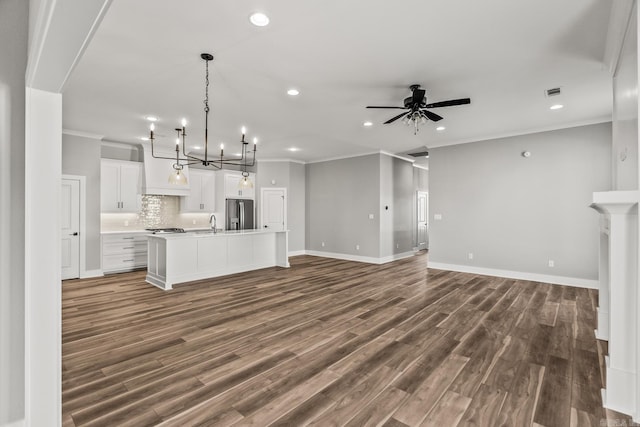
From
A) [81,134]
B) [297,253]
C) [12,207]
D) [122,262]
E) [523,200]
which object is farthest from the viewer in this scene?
Answer: [297,253]

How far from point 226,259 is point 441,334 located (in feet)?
14.2

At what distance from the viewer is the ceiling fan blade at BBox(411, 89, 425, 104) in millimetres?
3639

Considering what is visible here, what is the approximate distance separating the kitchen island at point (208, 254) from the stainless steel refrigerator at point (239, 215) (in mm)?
1816

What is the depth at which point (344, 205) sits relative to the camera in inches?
335

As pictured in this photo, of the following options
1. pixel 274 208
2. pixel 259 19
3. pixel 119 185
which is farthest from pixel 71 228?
pixel 259 19

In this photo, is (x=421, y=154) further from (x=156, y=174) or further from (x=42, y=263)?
(x=42, y=263)

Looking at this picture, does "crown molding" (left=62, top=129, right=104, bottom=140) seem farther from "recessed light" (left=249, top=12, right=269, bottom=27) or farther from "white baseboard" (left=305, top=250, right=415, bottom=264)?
"white baseboard" (left=305, top=250, right=415, bottom=264)

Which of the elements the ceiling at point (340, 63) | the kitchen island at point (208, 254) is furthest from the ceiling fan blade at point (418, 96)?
the kitchen island at point (208, 254)

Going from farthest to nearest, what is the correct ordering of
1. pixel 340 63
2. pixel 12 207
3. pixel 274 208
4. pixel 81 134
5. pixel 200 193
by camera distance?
pixel 274 208 < pixel 200 193 < pixel 81 134 < pixel 340 63 < pixel 12 207

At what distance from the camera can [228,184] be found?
8297mm

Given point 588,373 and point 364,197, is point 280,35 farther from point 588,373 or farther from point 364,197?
point 364,197

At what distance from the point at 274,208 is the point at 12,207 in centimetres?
716

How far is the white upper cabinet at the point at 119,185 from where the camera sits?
6477 mm

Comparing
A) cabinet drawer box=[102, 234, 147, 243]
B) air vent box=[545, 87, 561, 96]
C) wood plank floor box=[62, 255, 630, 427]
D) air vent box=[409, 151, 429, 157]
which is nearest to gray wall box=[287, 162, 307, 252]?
air vent box=[409, 151, 429, 157]
